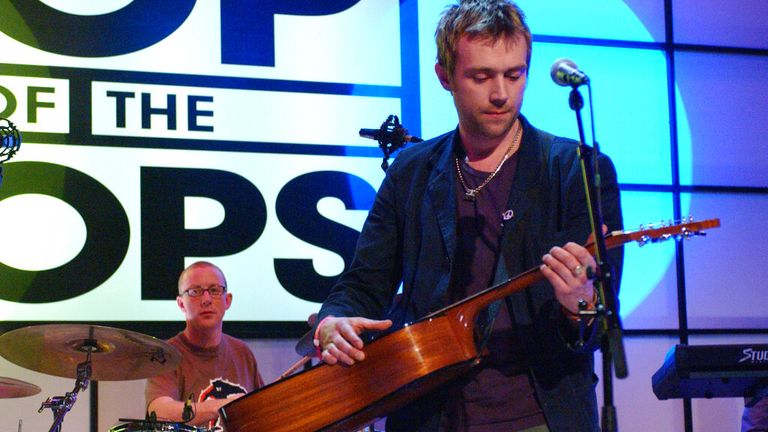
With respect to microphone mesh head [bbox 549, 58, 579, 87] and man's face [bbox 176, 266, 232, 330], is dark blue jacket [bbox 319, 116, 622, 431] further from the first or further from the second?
man's face [bbox 176, 266, 232, 330]

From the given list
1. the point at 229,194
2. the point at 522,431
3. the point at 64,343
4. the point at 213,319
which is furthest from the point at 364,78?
the point at 522,431

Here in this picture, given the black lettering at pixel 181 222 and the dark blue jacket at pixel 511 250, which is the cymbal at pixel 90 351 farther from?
the dark blue jacket at pixel 511 250

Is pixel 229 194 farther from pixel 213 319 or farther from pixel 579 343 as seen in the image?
pixel 579 343

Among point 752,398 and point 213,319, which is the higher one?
point 213,319

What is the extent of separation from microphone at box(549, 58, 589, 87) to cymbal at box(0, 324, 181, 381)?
2.60 m

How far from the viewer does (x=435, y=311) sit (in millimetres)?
2371

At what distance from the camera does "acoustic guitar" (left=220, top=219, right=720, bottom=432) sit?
2.22 metres

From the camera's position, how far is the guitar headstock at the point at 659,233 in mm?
2148

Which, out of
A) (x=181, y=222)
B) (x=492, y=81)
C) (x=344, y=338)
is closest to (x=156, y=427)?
(x=181, y=222)

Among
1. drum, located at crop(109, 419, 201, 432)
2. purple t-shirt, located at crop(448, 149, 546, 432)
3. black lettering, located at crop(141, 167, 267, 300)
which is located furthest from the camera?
black lettering, located at crop(141, 167, 267, 300)

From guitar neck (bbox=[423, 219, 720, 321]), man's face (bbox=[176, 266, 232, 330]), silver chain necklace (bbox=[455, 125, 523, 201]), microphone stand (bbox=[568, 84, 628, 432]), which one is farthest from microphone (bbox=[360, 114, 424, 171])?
microphone stand (bbox=[568, 84, 628, 432])

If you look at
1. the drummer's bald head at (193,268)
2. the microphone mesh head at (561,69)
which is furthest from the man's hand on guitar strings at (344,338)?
the drummer's bald head at (193,268)

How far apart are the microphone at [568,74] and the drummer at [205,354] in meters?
3.30

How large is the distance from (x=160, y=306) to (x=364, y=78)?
6.01ft
